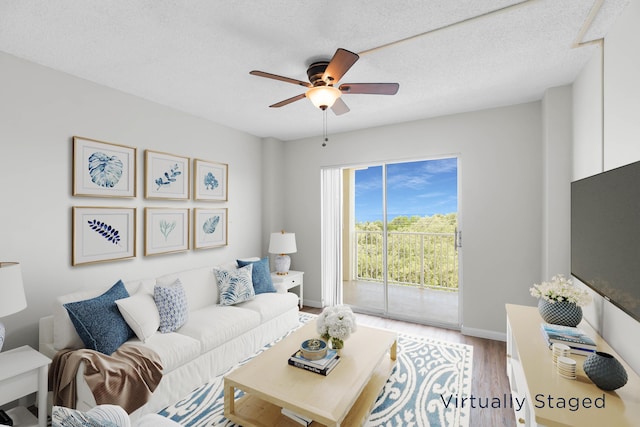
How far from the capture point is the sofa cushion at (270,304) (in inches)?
122

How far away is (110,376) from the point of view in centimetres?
182

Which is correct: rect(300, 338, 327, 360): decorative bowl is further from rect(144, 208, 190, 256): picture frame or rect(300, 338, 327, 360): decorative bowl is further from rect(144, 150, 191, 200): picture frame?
rect(144, 150, 191, 200): picture frame

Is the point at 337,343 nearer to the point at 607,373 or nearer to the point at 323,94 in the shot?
the point at 607,373

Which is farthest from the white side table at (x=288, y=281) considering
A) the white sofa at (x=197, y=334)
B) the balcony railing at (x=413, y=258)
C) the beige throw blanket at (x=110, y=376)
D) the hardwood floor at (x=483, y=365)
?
the beige throw blanket at (x=110, y=376)

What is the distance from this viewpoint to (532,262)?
10.3 ft

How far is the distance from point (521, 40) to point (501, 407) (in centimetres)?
259

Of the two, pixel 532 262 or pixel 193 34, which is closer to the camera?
pixel 193 34

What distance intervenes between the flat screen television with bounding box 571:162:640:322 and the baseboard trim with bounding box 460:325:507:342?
4.74 ft

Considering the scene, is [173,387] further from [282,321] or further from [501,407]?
[501,407]

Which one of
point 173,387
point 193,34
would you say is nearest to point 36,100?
point 193,34

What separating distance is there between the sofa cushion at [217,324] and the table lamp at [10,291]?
3.56 ft

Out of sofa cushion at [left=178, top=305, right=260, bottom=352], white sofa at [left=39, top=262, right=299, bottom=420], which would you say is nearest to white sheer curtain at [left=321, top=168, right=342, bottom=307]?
white sofa at [left=39, top=262, right=299, bottom=420]

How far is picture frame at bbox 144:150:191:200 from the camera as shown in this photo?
3.07 m

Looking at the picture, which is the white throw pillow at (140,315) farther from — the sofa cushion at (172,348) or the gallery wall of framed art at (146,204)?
the gallery wall of framed art at (146,204)
